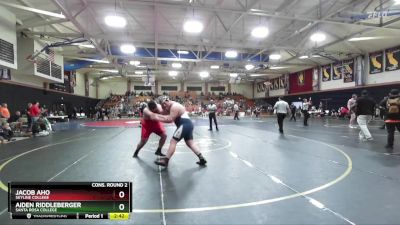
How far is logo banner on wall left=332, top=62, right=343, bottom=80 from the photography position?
27.6 m

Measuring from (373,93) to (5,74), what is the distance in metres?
27.7

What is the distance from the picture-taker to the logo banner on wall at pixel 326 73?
2927cm

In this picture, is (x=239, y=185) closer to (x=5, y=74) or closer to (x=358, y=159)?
(x=358, y=159)

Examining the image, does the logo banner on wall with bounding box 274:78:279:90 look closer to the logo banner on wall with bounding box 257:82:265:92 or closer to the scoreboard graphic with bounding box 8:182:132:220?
the logo banner on wall with bounding box 257:82:265:92

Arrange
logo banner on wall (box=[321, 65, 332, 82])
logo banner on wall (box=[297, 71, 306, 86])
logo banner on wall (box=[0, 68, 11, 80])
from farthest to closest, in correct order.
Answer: logo banner on wall (box=[297, 71, 306, 86]) < logo banner on wall (box=[321, 65, 332, 82]) < logo banner on wall (box=[0, 68, 11, 80])

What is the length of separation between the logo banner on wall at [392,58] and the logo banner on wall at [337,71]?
17.7 feet

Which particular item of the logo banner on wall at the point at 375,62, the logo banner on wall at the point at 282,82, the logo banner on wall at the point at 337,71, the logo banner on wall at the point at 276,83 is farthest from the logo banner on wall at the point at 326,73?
the logo banner on wall at the point at 276,83

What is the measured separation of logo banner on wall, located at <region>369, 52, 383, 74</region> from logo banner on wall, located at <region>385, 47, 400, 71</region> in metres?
0.61

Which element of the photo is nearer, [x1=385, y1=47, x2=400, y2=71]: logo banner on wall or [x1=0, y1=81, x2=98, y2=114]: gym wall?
[x1=0, y1=81, x2=98, y2=114]: gym wall

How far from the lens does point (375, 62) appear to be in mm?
23344

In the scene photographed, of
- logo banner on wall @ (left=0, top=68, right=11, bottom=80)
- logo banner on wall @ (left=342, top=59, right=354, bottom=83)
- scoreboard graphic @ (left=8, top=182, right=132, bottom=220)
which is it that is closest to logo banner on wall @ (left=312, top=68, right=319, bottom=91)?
logo banner on wall @ (left=342, top=59, right=354, bottom=83)

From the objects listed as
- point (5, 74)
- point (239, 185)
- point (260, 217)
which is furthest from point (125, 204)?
point (5, 74)

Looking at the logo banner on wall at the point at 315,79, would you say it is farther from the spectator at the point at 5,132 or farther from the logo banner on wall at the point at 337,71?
the spectator at the point at 5,132

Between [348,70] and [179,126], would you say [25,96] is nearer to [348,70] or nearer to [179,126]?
[179,126]
